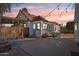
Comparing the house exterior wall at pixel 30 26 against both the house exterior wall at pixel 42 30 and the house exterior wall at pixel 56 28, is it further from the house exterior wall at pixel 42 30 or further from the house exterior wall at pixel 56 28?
the house exterior wall at pixel 56 28

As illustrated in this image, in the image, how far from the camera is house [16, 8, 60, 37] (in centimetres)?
401

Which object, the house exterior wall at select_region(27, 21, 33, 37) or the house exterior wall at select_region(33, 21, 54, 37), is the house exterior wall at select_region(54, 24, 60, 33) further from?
the house exterior wall at select_region(27, 21, 33, 37)

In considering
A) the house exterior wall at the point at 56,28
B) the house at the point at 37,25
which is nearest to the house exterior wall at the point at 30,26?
the house at the point at 37,25

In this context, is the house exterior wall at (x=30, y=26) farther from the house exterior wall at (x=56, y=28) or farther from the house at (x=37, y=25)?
the house exterior wall at (x=56, y=28)

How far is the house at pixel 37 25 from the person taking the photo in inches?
158

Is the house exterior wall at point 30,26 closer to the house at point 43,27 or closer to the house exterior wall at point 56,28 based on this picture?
the house at point 43,27

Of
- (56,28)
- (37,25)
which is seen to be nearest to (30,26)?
(37,25)

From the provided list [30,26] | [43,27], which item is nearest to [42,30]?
[43,27]

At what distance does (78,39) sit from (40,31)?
617mm

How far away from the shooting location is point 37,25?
13.2 ft

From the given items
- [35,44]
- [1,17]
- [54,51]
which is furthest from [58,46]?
[1,17]

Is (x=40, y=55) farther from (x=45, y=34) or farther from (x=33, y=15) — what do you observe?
(x=33, y=15)

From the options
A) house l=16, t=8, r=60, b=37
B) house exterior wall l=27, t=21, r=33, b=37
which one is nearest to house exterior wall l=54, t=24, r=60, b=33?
house l=16, t=8, r=60, b=37

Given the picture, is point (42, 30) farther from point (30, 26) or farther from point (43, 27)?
point (30, 26)
